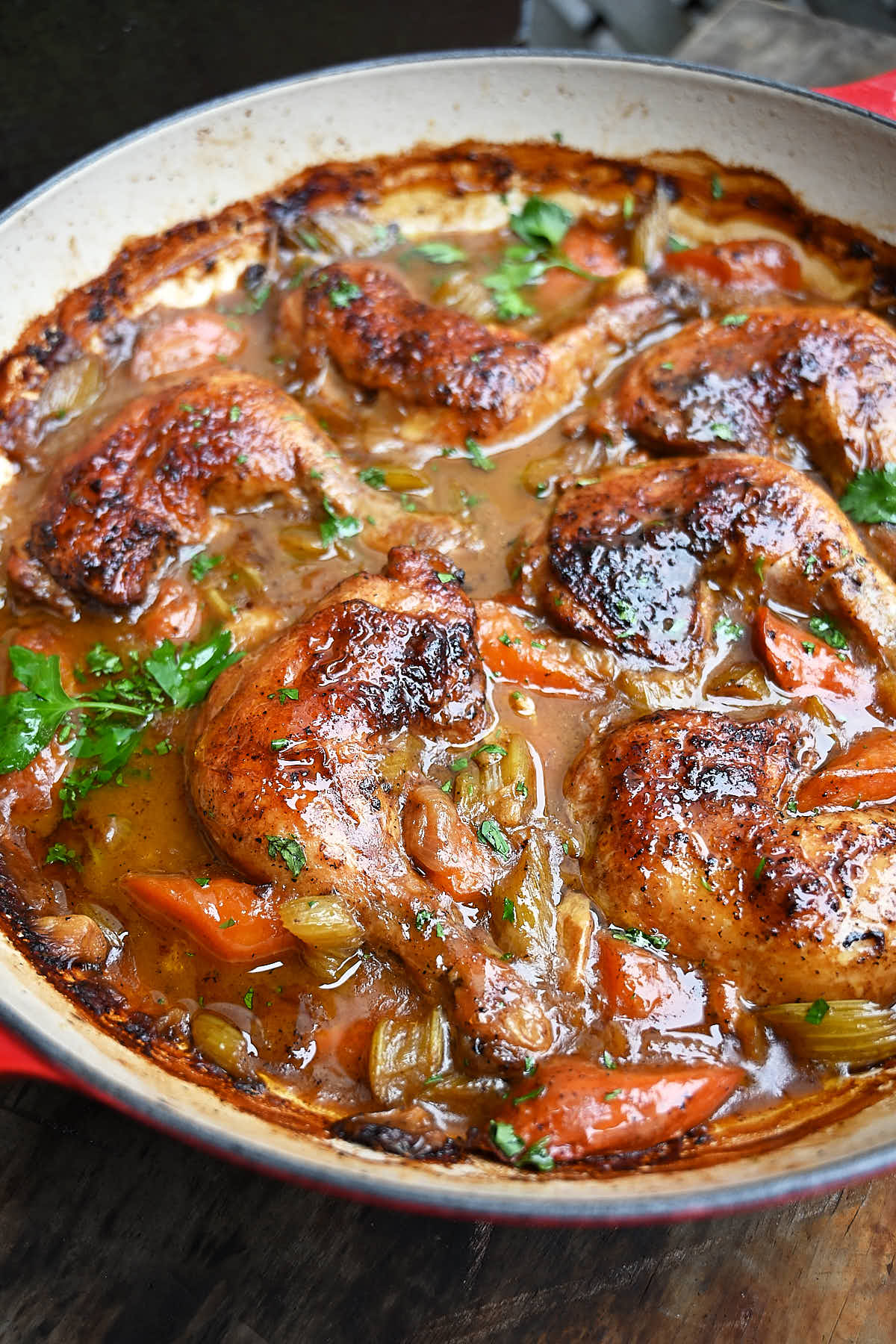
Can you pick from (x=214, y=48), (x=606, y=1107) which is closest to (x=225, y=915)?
(x=606, y=1107)

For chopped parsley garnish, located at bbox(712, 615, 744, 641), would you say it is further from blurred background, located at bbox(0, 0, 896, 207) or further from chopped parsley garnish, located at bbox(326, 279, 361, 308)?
blurred background, located at bbox(0, 0, 896, 207)

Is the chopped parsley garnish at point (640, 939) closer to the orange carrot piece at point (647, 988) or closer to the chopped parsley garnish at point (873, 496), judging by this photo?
the orange carrot piece at point (647, 988)

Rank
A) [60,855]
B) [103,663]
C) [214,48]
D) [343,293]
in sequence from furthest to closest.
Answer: [214,48] < [343,293] < [103,663] < [60,855]

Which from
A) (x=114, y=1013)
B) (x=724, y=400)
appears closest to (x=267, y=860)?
(x=114, y=1013)

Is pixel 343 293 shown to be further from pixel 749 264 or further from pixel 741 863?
pixel 741 863

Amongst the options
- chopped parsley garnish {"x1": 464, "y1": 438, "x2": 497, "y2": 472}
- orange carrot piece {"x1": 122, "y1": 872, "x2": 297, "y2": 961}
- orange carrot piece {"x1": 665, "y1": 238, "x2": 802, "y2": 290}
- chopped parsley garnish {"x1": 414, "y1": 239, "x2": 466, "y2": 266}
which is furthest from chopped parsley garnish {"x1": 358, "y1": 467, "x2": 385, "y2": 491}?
orange carrot piece {"x1": 665, "y1": 238, "x2": 802, "y2": 290}
